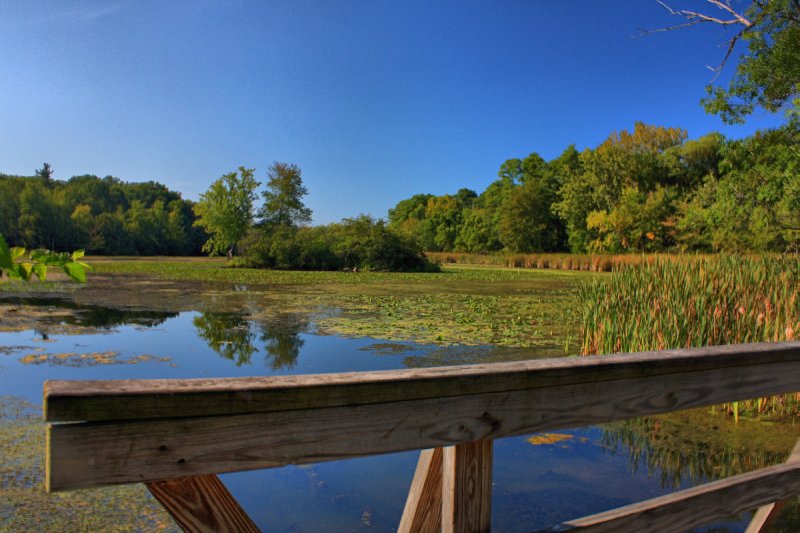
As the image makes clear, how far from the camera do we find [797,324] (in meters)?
6.10

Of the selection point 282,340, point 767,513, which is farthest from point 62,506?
point 282,340

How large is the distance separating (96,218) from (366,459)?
5682 cm

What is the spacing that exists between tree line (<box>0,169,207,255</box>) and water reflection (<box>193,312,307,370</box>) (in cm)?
3735

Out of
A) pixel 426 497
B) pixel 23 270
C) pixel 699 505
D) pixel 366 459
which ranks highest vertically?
pixel 23 270

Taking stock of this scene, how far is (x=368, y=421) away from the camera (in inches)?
40.6

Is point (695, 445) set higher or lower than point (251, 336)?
lower

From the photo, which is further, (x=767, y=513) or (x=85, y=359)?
(x=85, y=359)

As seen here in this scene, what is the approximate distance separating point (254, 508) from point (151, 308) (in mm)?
10289

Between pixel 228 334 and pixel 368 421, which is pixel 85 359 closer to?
pixel 228 334

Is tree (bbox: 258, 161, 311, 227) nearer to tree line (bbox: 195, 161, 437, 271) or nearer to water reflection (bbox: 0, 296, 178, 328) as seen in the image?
tree line (bbox: 195, 161, 437, 271)

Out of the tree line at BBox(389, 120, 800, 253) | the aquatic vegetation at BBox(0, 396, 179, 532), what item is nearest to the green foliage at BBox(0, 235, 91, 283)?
the aquatic vegetation at BBox(0, 396, 179, 532)

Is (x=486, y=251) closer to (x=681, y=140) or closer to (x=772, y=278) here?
(x=681, y=140)

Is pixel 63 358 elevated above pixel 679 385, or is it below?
below

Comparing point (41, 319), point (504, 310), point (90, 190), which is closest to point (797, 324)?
point (504, 310)
